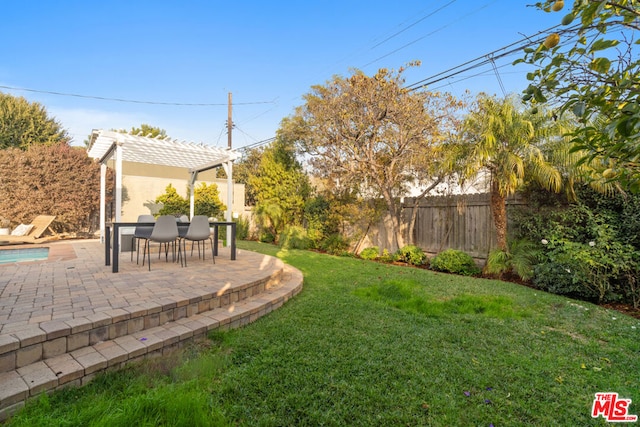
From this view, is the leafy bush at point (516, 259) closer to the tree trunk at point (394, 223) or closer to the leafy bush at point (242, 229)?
the tree trunk at point (394, 223)

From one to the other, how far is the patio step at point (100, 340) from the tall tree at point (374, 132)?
224 inches

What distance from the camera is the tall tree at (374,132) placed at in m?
7.55

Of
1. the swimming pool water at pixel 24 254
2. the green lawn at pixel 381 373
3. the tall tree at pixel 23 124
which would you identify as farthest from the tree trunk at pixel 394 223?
the tall tree at pixel 23 124

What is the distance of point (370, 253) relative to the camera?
866cm

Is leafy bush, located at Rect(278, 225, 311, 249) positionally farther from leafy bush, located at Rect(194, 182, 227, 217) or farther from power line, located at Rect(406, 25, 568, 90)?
power line, located at Rect(406, 25, 568, 90)

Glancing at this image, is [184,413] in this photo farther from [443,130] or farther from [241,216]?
[241,216]

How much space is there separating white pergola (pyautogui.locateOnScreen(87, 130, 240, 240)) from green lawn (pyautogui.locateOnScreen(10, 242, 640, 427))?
501 cm

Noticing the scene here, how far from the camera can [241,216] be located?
47.4 ft

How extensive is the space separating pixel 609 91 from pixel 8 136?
22462 mm

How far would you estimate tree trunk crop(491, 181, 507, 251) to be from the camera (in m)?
6.16

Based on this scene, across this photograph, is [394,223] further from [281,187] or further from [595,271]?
[281,187]

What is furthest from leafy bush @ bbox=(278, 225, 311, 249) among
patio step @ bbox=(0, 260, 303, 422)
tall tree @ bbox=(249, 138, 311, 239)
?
patio step @ bbox=(0, 260, 303, 422)

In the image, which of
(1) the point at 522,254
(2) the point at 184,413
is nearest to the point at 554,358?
(2) the point at 184,413

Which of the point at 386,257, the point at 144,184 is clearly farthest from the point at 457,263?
the point at 144,184
